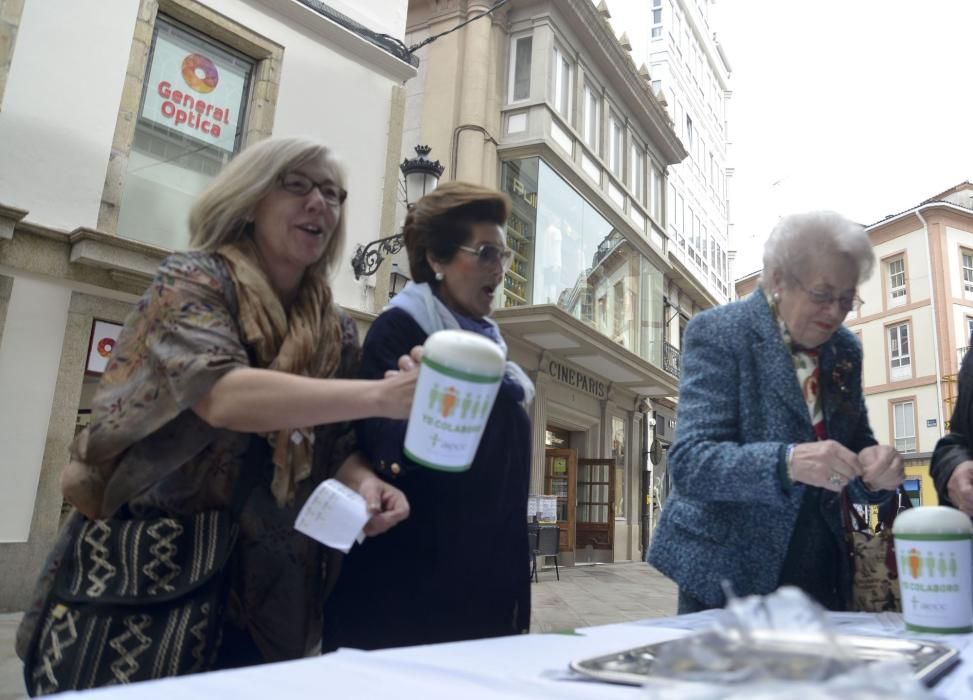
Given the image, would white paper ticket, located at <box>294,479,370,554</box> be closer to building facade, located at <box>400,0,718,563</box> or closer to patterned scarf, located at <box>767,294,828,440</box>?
patterned scarf, located at <box>767,294,828,440</box>

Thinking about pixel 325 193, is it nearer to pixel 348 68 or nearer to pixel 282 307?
pixel 282 307

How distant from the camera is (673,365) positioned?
693 inches

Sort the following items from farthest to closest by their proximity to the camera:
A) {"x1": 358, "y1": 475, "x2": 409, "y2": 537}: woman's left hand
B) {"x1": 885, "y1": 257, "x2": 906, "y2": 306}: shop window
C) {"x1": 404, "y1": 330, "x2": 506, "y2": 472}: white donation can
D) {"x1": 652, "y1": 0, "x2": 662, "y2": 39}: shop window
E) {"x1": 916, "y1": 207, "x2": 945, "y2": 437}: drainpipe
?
{"x1": 885, "y1": 257, "x2": 906, "y2": 306}: shop window < {"x1": 916, "y1": 207, "x2": 945, "y2": 437}: drainpipe < {"x1": 652, "y1": 0, "x2": 662, "y2": 39}: shop window < {"x1": 358, "y1": 475, "x2": 409, "y2": 537}: woman's left hand < {"x1": 404, "y1": 330, "x2": 506, "y2": 472}: white donation can

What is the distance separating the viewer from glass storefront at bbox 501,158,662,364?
1198cm

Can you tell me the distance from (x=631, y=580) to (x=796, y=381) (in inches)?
414

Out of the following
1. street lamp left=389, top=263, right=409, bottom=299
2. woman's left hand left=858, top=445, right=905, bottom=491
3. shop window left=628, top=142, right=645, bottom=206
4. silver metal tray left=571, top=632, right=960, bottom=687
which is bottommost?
silver metal tray left=571, top=632, right=960, bottom=687

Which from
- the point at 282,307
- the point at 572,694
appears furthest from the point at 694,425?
the point at 572,694

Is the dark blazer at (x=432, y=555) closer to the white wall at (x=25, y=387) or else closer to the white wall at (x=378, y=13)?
the white wall at (x=25, y=387)

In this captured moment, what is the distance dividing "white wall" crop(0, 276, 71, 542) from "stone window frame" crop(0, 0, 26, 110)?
1767 millimetres

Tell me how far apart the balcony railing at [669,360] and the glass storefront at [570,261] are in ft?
4.37

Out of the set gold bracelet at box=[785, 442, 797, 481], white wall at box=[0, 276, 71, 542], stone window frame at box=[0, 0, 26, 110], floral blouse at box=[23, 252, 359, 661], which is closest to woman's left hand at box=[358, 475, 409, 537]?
floral blouse at box=[23, 252, 359, 661]

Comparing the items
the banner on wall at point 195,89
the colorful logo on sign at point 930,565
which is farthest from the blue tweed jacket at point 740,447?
the banner on wall at point 195,89

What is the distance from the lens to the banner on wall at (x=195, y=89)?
7707mm

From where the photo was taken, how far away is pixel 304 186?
1.62 meters
